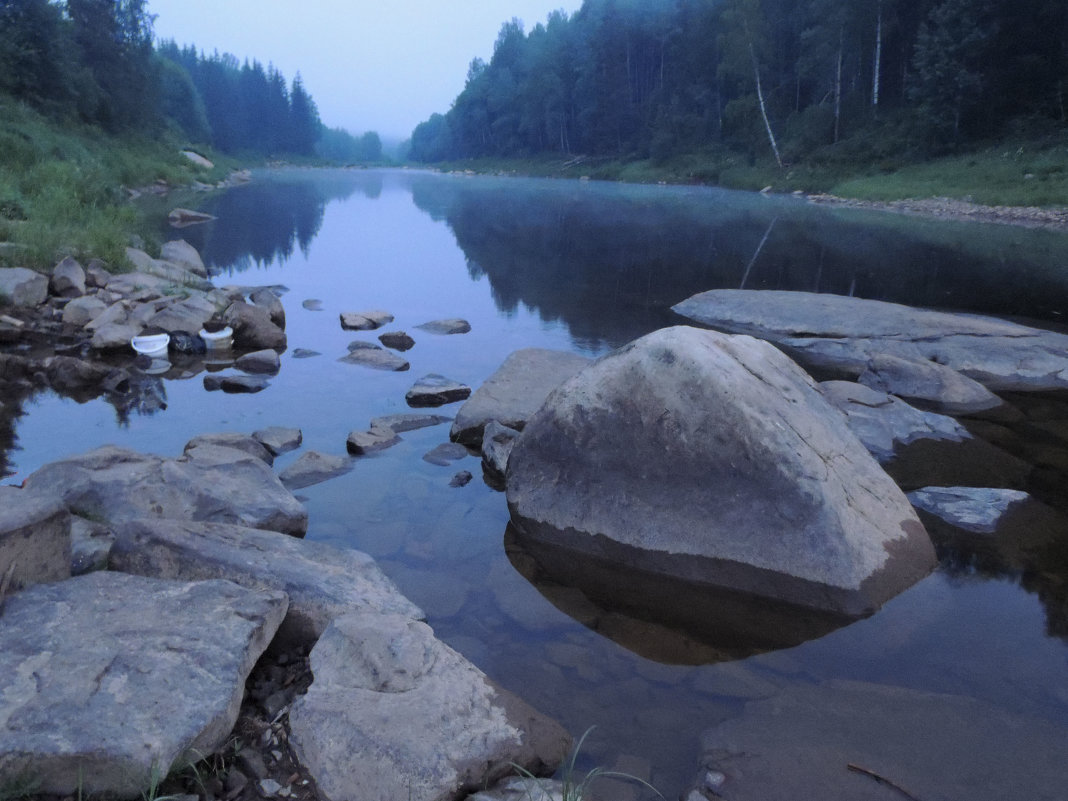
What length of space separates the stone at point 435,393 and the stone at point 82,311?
3.74 meters

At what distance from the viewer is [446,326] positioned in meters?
9.48

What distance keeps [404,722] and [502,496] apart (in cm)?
242

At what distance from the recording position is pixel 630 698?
10.1 ft

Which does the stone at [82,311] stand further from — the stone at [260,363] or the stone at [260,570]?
the stone at [260,570]

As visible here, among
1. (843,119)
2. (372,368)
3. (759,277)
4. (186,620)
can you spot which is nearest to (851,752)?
(186,620)

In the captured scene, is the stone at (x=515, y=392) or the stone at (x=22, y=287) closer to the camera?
the stone at (x=515, y=392)

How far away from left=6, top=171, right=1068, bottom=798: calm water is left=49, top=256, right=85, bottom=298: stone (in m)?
2.29

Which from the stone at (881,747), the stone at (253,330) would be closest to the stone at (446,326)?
the stone at (253,330)

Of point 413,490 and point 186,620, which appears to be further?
point 413,490

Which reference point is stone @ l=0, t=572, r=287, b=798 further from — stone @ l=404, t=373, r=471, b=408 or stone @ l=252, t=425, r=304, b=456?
stone @ l=404, t=373, r=471, b=408

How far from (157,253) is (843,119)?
35.0 meters

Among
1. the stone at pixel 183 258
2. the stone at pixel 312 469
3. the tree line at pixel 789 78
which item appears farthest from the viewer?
the tree line at pixel 789 78

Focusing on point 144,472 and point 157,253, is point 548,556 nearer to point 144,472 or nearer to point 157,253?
point 144,472

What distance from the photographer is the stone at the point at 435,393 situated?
6.57 metres
